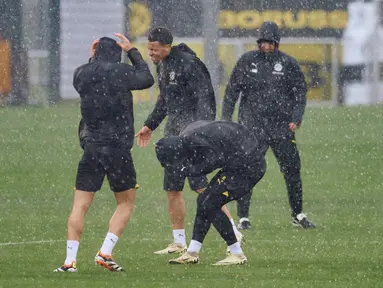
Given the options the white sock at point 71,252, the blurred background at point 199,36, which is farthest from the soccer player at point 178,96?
the blurred background at point 199,36

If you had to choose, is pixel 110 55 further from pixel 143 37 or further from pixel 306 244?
pixel 143 37

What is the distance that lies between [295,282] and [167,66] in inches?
111

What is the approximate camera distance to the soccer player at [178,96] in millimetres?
12805

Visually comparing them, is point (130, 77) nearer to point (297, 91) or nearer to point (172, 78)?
point (172, 78)

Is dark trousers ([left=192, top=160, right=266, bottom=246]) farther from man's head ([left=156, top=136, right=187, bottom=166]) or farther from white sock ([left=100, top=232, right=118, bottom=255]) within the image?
white sock ([left=100, top=232, right=118, bottom=255])

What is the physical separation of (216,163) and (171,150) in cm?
44

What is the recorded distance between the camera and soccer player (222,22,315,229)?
15.0 meters

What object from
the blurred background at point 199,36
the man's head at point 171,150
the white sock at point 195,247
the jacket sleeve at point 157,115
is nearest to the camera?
the man's head at point 171,150

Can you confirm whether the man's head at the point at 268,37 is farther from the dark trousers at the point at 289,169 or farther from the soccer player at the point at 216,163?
the soccer player at the point at 216,163

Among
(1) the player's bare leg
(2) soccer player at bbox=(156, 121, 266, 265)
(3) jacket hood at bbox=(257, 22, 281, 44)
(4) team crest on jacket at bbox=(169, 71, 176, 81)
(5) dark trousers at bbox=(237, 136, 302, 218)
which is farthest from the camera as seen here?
(5) dark trousers at bbox=(237, 136, 302, 218)

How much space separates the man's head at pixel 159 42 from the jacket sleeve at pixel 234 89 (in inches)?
86.5

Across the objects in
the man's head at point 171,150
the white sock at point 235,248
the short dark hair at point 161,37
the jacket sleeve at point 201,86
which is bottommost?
the white sock at point 235,248

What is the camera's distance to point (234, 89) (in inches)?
590

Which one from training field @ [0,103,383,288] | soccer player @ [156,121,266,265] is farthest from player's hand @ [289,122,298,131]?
soccer player @ [156,121,266,265]
